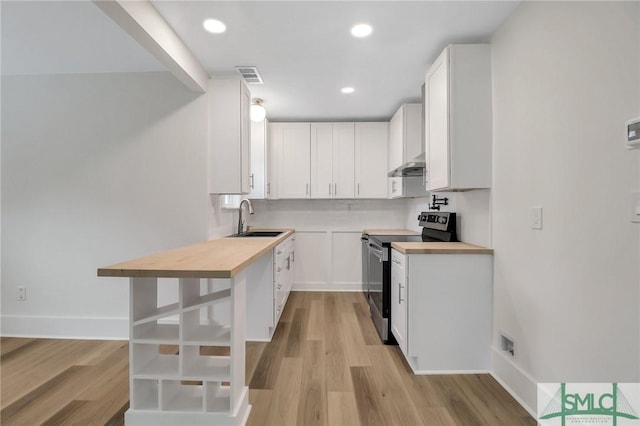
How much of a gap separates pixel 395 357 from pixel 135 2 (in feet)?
9.44

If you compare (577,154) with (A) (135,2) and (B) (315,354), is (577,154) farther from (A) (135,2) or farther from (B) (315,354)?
(A) (135,2)

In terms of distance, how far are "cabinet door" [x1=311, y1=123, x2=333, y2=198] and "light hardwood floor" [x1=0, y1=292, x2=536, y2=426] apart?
1.94 metres

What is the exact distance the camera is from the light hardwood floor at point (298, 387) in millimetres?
1630

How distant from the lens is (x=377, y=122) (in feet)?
13.1

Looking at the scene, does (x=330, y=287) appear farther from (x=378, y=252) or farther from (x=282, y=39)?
(x=282, y=39)

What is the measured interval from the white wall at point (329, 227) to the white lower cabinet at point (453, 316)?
212cm

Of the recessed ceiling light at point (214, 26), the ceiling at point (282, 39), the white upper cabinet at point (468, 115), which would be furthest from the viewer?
→ the white upper cabinet at point (468, 115)

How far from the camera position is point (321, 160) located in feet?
13.2

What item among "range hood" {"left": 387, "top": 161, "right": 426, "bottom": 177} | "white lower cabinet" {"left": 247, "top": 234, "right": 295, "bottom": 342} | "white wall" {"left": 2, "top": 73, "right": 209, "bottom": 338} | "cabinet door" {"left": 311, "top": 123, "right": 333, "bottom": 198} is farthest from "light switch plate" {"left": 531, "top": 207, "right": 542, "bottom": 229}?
"cabinet door" {"left": 311, "top": 123, "right": 333, "bottom": 198}

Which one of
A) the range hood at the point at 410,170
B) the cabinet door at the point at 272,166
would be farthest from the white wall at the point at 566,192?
the cabinet door at the point at 272,166

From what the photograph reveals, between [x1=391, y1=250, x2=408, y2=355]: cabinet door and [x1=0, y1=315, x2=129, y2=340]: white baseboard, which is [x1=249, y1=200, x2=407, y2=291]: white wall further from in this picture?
[x1=0, y1=315, x2=129, y2=340]: white baseboard

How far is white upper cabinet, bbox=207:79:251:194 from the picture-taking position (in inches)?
105

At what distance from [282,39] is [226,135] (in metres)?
0.98

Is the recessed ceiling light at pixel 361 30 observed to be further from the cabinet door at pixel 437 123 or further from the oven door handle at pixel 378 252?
the oven door handle at pixel 378 252
